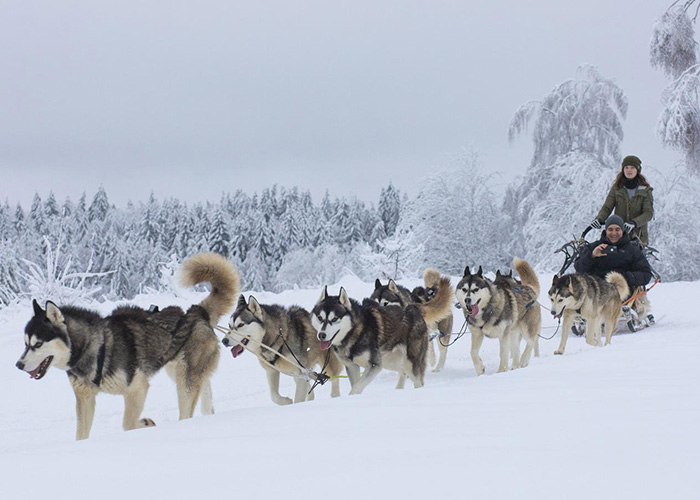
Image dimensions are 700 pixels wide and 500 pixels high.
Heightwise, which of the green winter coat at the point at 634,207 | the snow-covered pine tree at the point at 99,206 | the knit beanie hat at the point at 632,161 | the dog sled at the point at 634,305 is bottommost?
the dog sled at the point at 634,305

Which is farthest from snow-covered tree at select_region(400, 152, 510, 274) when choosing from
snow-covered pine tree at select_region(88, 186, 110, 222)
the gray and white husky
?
snow-covered pine tree at select_region(88, 186, 110, 222)

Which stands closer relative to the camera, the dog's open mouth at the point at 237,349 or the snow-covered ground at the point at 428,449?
the snow-covered ground at the point at 428,449

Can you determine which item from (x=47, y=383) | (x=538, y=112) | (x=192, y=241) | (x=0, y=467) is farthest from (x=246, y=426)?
(x=192, y=241)

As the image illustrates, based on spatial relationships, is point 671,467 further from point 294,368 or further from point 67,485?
point 294,368

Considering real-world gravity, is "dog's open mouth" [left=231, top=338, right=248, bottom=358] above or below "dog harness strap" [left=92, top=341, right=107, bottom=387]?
below

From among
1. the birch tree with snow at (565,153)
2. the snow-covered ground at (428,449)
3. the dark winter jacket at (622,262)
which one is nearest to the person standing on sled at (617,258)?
the dark winter jacket at (622,262)

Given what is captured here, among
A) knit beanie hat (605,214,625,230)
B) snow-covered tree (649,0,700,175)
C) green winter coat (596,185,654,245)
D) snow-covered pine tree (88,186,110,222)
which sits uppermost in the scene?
snow-covered pine tree (88,186,110,222)

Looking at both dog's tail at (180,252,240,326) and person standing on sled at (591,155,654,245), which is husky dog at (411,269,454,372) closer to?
person standing on sled at (591,155,654,245)

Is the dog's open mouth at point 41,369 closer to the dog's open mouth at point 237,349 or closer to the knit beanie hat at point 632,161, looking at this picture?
the dog's open mouth at point 237,349

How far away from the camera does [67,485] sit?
1.82 meters

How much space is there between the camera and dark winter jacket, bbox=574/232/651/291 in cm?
856

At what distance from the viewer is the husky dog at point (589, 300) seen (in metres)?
7.88

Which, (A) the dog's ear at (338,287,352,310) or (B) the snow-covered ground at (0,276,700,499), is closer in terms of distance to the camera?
(B) the snow-covered ground at (0,276,700,499)

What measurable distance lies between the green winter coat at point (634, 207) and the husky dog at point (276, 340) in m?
5.09
